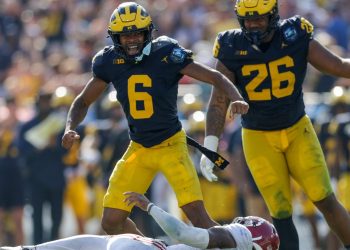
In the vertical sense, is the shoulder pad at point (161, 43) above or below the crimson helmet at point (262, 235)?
above

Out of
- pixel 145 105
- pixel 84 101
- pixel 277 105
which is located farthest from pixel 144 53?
pixel 277 105

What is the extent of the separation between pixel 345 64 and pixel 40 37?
9.68 meters

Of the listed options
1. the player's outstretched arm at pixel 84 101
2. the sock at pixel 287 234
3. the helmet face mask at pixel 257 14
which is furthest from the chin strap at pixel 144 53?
the sock at pixel 287 234

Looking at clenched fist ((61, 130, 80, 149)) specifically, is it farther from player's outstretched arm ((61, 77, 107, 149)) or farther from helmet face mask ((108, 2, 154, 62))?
helmet face mask ((108, 2, 154, 62))

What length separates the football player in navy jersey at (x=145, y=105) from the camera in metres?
9.04

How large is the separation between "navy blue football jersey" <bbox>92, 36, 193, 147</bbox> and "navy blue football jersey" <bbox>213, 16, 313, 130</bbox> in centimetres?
43

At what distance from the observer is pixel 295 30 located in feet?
30.4

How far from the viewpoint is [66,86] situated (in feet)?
51.7

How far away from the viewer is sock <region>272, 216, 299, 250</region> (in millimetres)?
9352

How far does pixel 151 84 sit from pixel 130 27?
1.47 feet

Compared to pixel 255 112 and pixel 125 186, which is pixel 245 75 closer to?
pixel 255 112

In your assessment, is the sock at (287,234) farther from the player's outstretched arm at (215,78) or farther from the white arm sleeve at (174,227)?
the white arm sleeve at (174,227)

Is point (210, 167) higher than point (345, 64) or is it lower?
lower

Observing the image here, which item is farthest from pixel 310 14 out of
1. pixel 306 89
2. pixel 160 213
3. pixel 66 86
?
pixel 160 213
